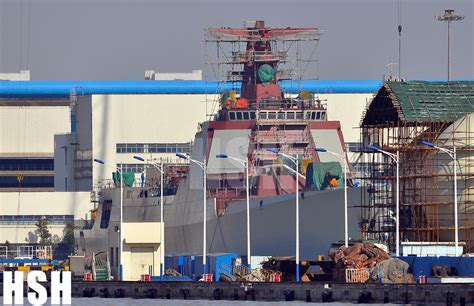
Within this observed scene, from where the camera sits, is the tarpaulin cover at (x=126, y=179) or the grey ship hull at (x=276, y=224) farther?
the tarpaulin cover at (x=126, y=179)

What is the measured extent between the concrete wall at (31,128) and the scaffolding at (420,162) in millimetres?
71960

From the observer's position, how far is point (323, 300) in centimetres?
9200

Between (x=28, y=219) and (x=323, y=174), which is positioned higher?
(x=323, y=174)

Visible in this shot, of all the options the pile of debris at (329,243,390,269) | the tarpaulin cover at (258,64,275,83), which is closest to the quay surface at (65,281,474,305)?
the pile of debris at (329,243,390,269)

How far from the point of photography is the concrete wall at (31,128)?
193 meters

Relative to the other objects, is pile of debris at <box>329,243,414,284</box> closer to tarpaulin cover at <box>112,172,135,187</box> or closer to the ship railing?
tarpaulin cover at <box>112,172,135,187</box>

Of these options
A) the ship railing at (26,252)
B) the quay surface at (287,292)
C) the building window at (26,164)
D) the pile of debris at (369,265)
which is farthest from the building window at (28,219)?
the pile of debris at (369,265)

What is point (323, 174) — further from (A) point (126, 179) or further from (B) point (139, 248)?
(A) point (126, 179)

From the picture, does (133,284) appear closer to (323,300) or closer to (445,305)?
(323,300)

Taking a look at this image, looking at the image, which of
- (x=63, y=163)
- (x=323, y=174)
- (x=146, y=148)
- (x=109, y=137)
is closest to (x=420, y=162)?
(x=323, y=174)

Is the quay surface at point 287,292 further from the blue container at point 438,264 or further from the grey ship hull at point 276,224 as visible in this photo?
the grey ship hull at point 276,224

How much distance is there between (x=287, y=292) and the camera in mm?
94125

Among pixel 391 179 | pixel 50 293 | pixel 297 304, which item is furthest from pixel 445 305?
pixel 391 179

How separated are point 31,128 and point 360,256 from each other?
315 ft
